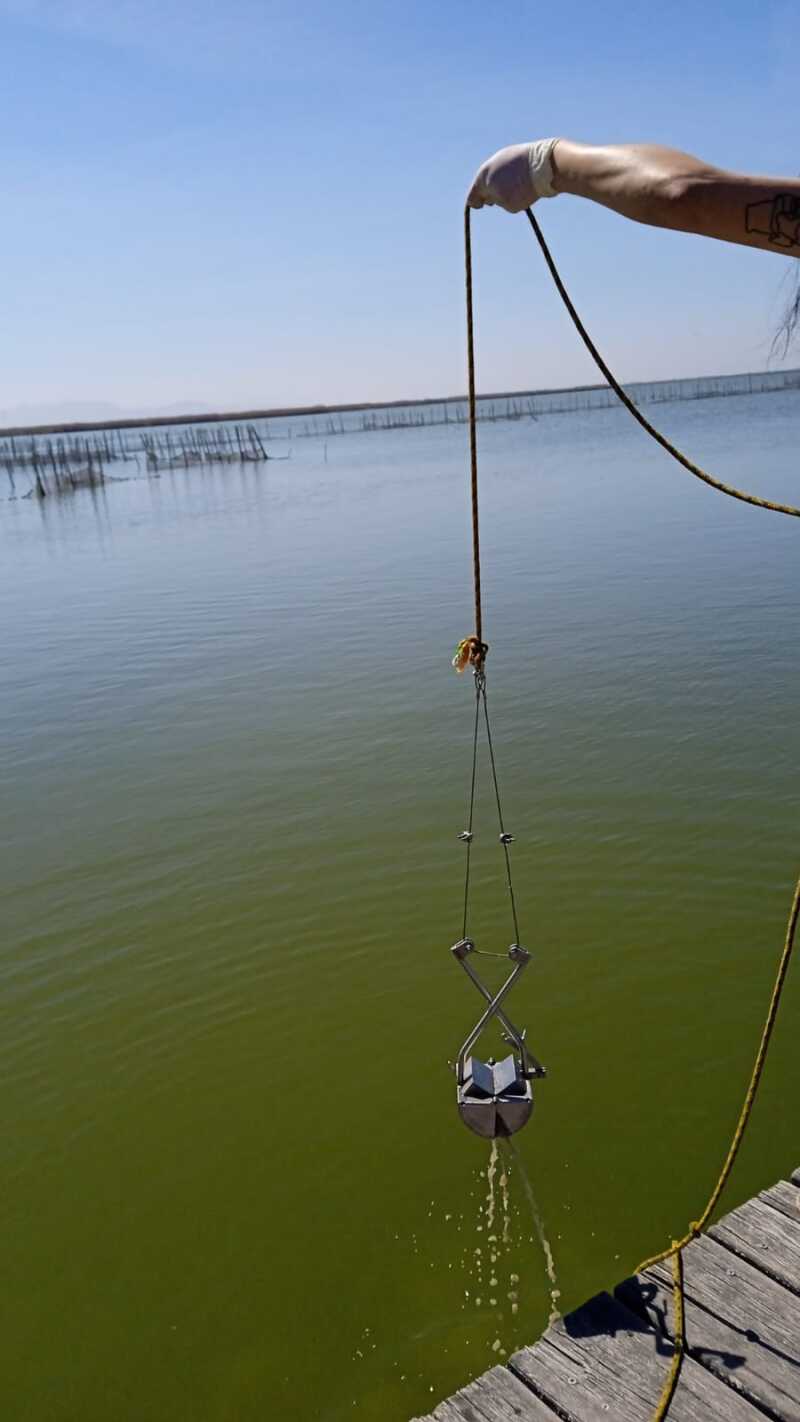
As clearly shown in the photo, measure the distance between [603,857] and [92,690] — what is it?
323 inches

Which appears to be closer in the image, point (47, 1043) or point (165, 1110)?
point (165, 1110)

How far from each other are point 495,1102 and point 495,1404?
36.6 inches

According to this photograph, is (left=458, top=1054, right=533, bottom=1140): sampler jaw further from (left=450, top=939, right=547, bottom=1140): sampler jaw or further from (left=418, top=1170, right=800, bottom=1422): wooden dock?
(left=418, top=1170, right=800, bottom=1422): wooden dock

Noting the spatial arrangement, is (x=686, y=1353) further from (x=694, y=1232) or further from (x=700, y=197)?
(x=700, y=197)

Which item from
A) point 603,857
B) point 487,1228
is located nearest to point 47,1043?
point 487,1228

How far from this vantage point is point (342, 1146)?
18.1 ft

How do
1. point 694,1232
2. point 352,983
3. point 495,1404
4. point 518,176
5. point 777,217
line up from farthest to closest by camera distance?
point 352,983 → point 694,1232 → point 495,1404 → point 518,176 → point 777,217

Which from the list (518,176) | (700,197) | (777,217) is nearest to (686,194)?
(700,197)

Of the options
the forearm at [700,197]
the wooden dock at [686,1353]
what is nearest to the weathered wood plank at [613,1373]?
the wooden dock at [686,1353]

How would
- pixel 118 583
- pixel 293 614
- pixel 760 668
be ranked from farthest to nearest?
pixel 118 583 → pixel 293 614 → pixel 760 668

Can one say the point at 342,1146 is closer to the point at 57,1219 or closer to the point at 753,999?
the point at 57,1219

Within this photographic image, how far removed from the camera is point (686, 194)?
1.97 meters

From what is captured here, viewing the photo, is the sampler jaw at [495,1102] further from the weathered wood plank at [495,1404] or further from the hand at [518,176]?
the hand at [518,176]

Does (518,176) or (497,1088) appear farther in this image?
(497,1088)
